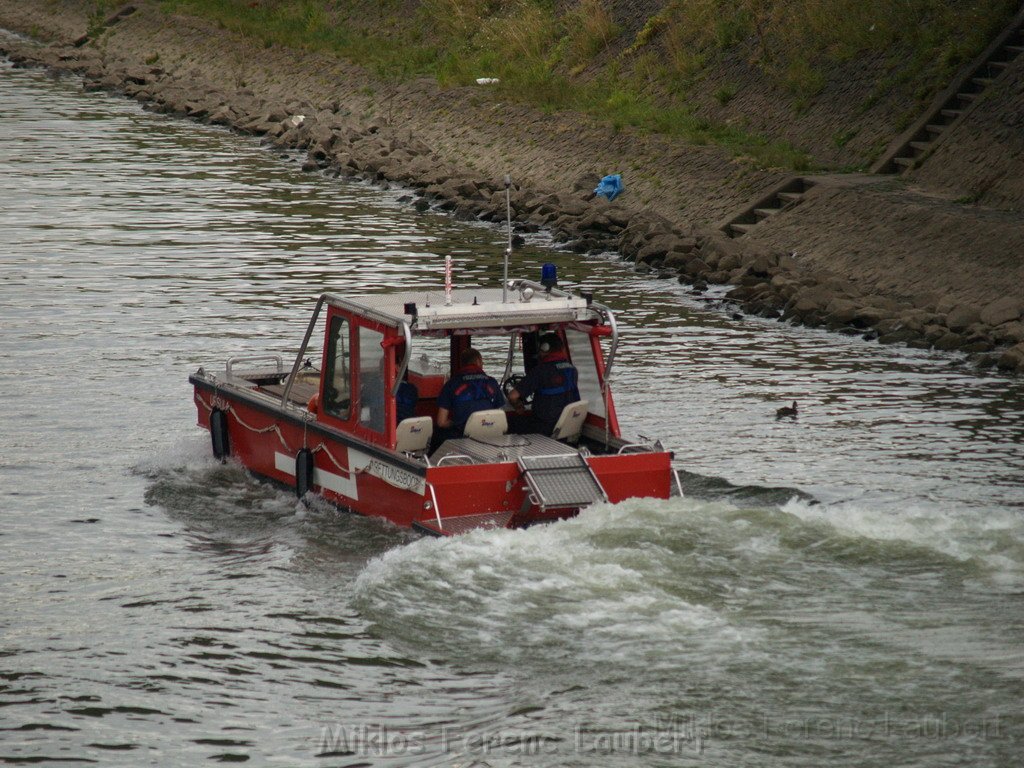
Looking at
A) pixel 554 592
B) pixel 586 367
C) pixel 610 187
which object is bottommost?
pixel 554 592

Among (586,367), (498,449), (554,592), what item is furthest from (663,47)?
(554,592)

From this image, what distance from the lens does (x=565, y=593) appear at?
1269cm

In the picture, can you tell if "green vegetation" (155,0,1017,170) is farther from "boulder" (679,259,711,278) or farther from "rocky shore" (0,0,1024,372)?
"boulder" (679,259,711,278)

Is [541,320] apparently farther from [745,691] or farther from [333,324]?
[745,691]

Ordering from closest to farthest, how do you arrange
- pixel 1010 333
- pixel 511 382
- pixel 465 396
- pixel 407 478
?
pixel 407 478
pixel 465 396
pixel 511 382
pixel 1010 333

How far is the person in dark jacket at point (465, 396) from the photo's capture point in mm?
15391

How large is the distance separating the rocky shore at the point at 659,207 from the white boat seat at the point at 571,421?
26.1 ft

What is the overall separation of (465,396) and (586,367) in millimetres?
1304

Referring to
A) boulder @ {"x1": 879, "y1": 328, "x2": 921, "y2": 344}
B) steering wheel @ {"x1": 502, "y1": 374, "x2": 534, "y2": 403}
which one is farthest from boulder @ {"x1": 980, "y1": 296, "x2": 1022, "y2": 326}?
steering wheel @ {"x1": 502, "y1": 374, "x2": 534, "y2": 403}

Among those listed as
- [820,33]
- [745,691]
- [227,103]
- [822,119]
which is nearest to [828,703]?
[745,691]

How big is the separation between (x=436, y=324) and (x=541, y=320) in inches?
38.7

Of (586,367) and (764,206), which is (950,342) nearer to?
(764,206)

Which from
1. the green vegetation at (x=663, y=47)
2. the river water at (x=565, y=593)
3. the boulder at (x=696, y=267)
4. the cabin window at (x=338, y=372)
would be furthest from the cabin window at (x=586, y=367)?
the green vegetation at (x=663, y=47)

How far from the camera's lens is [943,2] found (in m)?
33.1
